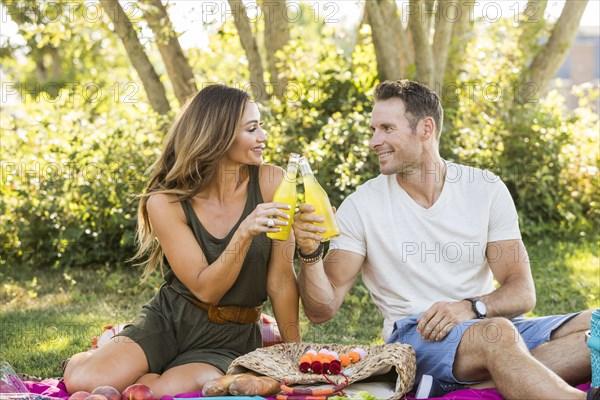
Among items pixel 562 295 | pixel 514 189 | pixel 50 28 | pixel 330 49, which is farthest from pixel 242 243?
pixel 50 28

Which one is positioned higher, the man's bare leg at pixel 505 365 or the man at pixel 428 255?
the man at pixel 428 255

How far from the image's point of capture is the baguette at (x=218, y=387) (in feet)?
11.7

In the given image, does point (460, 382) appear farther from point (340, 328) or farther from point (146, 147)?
point (146, 147)

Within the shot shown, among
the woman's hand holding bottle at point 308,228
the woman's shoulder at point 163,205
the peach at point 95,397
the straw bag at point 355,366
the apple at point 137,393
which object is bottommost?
the apple at point 137,393

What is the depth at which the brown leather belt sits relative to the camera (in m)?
4.12

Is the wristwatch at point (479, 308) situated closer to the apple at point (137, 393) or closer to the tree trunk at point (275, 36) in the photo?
the apple at point (137, 393)

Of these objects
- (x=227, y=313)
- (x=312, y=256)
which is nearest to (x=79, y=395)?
(x=227, y=313)

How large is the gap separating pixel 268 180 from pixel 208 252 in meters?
0.48

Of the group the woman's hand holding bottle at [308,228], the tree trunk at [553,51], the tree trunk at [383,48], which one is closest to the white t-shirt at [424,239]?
the woman's hand holding bottle at [308,228]

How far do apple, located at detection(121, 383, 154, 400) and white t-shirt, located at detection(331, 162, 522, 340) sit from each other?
1.11 m

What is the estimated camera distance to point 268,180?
430 cm

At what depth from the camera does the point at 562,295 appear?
675cm

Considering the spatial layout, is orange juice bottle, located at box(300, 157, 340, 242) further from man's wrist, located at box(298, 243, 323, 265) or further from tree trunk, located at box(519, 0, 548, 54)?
tree trunk, located at box(519, 0, 548, 54)

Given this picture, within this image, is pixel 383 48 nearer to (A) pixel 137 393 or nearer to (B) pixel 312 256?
(B) pixel 312 256
